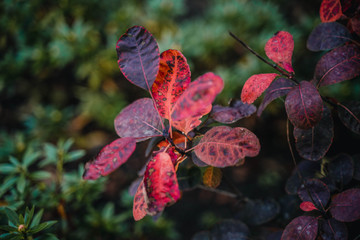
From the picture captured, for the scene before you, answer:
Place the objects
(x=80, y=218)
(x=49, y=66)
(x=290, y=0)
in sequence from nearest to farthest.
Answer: (x=80, y=218) → (x=49, y=66) → (x=290, y=0)

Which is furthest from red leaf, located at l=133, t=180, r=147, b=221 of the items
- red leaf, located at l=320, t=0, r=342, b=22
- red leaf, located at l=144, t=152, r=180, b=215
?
red leaf, located at l=320, t=0, r=342, b=22

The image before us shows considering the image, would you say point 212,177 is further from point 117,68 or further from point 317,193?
point 117,68

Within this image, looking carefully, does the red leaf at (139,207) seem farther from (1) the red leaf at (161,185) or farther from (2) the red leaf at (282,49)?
(2) the red leaf at (282,49)

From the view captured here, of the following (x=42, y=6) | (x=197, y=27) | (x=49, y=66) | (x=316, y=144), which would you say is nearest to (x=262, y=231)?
(x=316, y=144)

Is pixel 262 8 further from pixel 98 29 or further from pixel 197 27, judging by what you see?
pixel 98 29

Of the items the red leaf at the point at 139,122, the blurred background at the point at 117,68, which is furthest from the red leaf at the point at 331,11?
the blurred background at the point at 117,68
